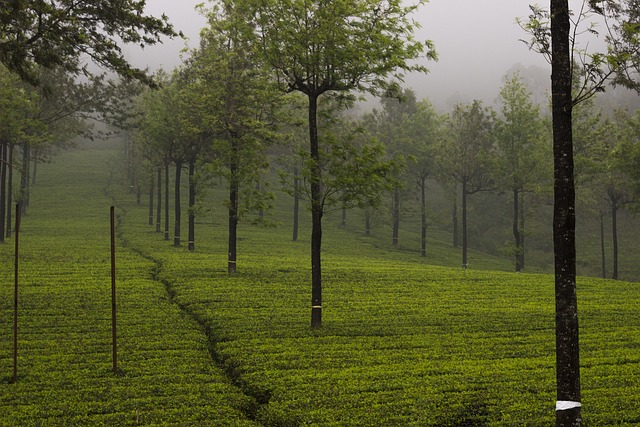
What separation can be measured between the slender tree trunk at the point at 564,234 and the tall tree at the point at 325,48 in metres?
13.6

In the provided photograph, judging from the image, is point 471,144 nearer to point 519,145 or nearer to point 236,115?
point 519,145

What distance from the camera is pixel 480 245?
9150 centimetres

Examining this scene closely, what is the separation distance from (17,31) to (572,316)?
72.6ft

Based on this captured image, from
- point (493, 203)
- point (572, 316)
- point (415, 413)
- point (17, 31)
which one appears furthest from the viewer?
point (493, 203)

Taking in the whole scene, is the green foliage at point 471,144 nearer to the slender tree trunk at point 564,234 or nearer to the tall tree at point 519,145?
the tall tree at point 519,145

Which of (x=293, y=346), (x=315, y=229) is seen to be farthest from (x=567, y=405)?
(x=315, y=229)

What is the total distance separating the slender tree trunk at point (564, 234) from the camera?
12289 millimetres

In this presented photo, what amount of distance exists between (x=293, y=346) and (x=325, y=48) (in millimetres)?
13217

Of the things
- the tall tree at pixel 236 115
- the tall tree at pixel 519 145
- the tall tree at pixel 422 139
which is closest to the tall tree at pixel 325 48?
the tall tree at pixel 236 115

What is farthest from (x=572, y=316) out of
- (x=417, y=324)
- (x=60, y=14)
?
(x=60, y=14)

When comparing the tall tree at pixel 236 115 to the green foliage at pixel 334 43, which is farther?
the tall tree at pixel 236 115

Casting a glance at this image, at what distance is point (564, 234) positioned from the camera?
12.4 metres

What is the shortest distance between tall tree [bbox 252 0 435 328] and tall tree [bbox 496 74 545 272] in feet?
114

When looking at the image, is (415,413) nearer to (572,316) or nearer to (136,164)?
(572,316)
